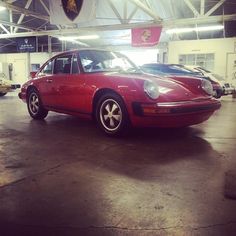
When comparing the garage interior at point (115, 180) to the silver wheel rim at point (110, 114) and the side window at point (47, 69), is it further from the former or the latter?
the side window at point (47, 69)

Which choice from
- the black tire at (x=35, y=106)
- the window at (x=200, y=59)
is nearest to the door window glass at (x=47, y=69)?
the black tire at (x=35, y=106)

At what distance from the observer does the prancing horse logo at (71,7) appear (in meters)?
8.85

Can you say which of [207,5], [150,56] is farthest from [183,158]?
[150,56]

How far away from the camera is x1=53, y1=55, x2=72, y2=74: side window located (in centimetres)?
530

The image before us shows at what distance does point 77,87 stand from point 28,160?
1.86 m

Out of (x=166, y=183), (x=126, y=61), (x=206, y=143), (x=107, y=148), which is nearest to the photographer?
(x=166, y=183)

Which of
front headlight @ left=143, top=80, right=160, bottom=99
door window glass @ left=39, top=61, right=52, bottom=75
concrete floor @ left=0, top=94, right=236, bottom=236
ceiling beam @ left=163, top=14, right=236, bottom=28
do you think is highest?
ceiling beam @ left=163, top=14, right=236, bottom=28

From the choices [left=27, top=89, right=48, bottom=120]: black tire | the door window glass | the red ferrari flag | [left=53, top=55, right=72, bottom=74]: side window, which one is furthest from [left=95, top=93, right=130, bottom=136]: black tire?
the red ferrari flag

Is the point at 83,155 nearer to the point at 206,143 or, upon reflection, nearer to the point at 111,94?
the point at 111,94

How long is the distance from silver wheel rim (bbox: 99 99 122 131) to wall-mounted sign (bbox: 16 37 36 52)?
530 inches

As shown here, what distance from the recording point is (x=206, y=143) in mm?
4047

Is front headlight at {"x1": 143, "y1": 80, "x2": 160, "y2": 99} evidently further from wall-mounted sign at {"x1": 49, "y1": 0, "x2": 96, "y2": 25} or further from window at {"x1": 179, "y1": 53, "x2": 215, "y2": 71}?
window at {"x1": 179, "y1": 53, "x2": 215, "y2": 71}

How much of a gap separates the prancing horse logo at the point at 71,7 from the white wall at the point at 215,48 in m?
10.1

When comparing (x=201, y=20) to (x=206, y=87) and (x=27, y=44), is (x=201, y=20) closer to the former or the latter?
(x=206, y=87)
